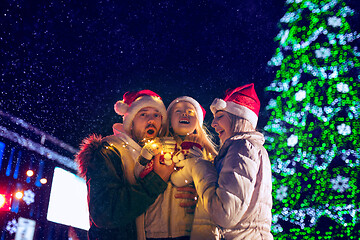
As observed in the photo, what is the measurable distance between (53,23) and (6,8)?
0.64 meters

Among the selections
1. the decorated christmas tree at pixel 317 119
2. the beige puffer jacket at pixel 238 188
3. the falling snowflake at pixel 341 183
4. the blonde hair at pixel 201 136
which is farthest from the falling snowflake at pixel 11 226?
the falling snowflake at pixel 341 183

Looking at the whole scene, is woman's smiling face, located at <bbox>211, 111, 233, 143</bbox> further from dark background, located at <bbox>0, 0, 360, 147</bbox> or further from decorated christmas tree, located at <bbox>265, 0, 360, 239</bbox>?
decorated christmas tree, located at <bbox>265, 0, 360, 239</bbox>

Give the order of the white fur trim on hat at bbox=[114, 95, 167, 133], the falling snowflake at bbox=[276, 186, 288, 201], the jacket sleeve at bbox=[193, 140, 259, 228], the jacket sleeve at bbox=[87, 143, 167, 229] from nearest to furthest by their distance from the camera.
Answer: the jacket sleeve at bbox=[193, 140, 259, 228] → the jacket sleeve at bbox=[87, 143, 167, 229] → the white fur trim on hat at bbox=[114, 95, 167, 133] → the falling snowflake at bbox=[276, 186, 288, 201]

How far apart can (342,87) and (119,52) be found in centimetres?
414

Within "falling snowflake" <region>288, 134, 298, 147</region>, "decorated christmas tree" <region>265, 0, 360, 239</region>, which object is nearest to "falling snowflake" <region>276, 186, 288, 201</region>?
"decorated christmas tree" <region>265, 0, 360, 239</region>

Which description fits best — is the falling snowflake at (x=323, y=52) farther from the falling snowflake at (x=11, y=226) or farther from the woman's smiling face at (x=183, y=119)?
the falling snowflake at (x=11, y=226)

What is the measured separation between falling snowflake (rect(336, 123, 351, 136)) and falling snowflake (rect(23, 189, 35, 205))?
6065 mm

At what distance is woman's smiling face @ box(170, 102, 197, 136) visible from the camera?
279 centimetres

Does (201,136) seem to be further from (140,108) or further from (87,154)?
(87,154)

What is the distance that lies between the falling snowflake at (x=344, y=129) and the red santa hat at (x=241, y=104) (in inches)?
161

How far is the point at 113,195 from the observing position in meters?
2.33

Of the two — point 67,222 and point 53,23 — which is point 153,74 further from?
point 67,222

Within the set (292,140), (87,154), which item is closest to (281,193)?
(292,140)

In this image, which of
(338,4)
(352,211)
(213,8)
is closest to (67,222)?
(213,8)
